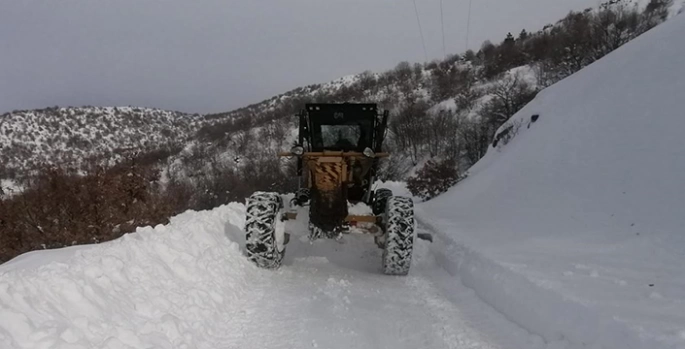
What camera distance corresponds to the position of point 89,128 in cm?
14175

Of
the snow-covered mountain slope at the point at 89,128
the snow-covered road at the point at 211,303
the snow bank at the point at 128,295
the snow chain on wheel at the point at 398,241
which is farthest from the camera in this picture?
the snow-covered mountain slope at the point at 89,128

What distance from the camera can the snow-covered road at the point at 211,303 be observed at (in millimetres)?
3732

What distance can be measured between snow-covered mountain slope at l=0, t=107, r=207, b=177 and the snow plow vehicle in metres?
115

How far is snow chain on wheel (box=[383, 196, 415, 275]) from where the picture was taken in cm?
752

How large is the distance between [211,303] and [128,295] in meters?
1.09

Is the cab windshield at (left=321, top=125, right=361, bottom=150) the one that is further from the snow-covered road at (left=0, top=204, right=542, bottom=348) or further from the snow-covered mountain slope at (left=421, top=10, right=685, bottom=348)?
the snow-covered mountain slope at (left=421, top=10, right=685, bottom=348)

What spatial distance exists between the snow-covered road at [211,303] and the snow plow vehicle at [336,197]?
41 cm

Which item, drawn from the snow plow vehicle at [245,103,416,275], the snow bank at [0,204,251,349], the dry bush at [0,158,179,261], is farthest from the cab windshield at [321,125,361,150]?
the dry bush at [0,158,179,261]

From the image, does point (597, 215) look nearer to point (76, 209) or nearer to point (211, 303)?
point (211, 303)

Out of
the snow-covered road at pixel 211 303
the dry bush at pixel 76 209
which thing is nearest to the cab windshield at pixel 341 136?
the snow-covered road at pixel 211 303

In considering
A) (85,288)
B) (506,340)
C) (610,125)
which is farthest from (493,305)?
(610,125)

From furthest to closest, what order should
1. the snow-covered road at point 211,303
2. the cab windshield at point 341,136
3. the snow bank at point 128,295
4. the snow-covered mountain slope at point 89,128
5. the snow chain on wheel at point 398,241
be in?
1. the snow-covered mountain slope at point 89,128
2. the cab windshield at point 341,136
3. the snow chain on wheel at point 398,241
4. the snow-covered road at point 211,303
5. the snow bank at point 128,295

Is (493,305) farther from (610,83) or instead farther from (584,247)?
(610,83)

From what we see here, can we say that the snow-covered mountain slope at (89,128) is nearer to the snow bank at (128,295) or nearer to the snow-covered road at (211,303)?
the snow-covered road at (211,303)
